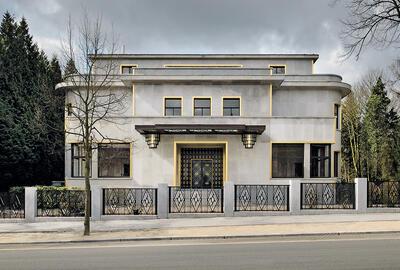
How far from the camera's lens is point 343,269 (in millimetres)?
8398

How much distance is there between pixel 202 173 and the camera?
26453mm

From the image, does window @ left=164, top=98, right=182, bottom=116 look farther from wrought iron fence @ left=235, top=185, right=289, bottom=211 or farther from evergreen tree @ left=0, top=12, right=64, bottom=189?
wrought iron fence @ left=235, top=185, right=289, bottom=211

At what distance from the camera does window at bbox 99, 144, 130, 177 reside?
2567cm

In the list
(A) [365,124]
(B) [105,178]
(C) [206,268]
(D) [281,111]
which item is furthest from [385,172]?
(C) [206,268]

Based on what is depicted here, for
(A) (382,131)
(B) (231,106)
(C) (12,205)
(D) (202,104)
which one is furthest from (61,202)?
(A) (382,131)

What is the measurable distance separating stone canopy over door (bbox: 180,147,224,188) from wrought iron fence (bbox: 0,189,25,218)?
10.8 m

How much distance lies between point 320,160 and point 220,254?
672 inches

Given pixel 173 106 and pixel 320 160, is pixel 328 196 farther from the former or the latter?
pixel 173 106

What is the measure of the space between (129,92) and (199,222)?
14110 mm

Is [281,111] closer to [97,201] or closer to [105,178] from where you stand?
[105,178]

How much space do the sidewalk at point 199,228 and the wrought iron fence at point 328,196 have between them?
850 mm

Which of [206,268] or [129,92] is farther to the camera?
[129,92]

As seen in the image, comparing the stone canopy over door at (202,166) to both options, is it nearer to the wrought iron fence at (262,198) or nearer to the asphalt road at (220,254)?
the wrought iron fence at (262,198)

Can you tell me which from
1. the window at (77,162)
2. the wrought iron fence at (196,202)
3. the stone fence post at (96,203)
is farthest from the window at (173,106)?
the stone fence post at (96,203)
